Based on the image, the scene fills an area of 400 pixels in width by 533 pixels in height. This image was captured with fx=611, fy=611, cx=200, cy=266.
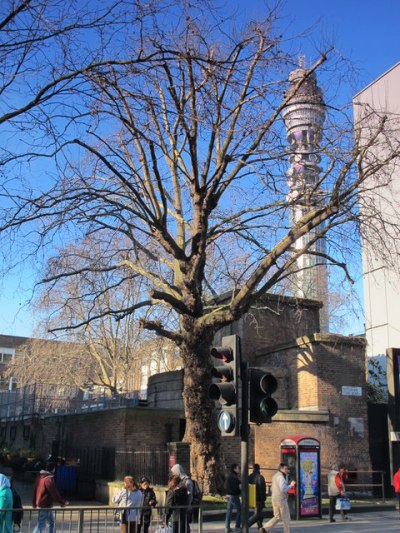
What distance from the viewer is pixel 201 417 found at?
52.4 ft

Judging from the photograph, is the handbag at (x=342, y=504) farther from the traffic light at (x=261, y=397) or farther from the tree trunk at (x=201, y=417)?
the traffic light at (x=261, y=397)

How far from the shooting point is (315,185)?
1644 cm

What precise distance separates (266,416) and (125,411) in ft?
36.6

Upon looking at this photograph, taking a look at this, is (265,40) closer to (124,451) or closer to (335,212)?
(335,212)

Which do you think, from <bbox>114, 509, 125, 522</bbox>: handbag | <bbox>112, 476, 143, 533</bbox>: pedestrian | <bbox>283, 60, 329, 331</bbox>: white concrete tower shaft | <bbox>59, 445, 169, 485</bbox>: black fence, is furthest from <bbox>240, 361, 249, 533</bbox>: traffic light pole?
<bbox>59, 445, 169, 485</bbox>: black fence

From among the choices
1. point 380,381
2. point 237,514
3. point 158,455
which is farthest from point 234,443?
point 380,381

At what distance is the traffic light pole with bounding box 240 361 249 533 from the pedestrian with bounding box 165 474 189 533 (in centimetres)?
148

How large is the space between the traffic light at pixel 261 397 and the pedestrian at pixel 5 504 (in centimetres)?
367

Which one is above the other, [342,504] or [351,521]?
[342,504]

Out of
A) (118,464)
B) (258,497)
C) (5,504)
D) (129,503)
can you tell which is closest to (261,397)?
(129,503)

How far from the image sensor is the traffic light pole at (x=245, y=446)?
8203 millimetres

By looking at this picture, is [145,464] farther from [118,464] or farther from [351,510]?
[351,510]

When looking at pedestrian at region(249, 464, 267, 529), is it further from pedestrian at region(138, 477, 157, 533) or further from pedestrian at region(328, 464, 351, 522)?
pedestrian at region(328, 464, 351, 522)

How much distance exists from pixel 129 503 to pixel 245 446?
311 cm
